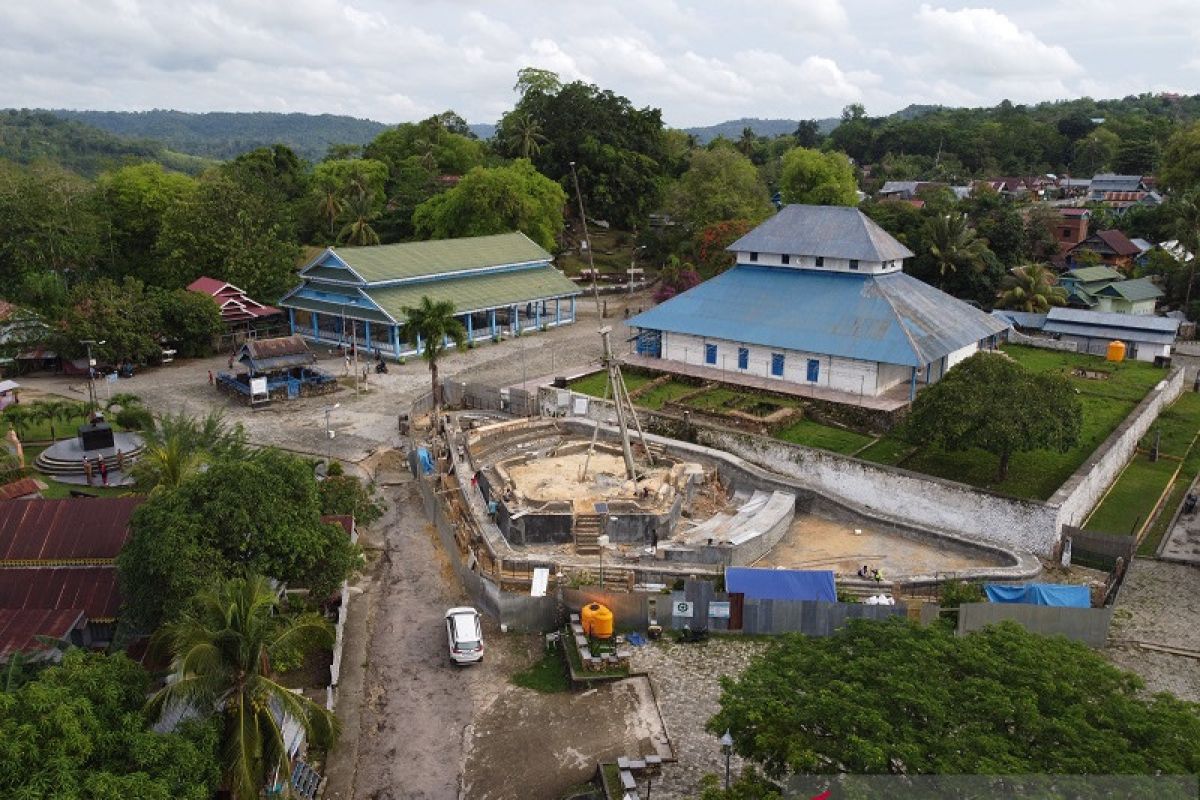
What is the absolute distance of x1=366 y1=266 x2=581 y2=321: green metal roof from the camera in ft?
148

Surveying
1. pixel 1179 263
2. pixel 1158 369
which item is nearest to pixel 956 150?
pixel 1179 263

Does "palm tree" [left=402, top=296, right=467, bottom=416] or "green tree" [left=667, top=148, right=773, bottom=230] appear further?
"green tree" [left=667, top=148, right=773, bottom=230]

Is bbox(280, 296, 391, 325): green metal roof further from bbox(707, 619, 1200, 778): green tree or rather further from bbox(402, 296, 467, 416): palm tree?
bbox(707, 619, 1200, 778): green tree

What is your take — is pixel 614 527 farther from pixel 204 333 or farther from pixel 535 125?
pixel 535 125

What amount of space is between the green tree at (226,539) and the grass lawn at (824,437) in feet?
54.9

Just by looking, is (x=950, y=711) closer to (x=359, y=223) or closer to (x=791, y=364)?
(x=791, y=364)

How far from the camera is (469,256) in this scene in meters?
50.5

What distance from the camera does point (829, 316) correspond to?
36.8 m

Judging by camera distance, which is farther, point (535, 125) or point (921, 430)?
point (535, 125)

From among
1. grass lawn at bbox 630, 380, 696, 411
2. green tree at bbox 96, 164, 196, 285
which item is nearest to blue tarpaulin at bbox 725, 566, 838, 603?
grass lawn at bbox 630, 380, 696, 411

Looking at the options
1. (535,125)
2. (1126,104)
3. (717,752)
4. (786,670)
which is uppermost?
(1126,104)

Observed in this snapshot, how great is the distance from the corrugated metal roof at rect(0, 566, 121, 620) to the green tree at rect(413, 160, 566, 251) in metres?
40.8

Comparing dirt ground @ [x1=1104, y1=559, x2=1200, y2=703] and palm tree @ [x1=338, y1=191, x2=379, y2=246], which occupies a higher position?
palm tree @ [x1=338, y1=191, x2=379, y2=246]

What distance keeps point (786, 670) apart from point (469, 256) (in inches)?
1582
